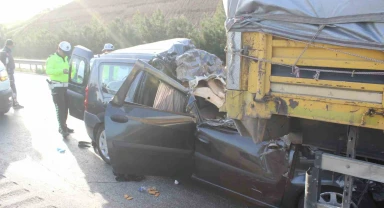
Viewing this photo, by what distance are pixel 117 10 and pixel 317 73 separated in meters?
46.4

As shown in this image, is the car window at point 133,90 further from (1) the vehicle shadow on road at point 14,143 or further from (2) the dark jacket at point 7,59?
(2) the dark jacket at point 7,59

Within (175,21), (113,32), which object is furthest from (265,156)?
(113,32)

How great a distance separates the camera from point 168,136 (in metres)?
4.50

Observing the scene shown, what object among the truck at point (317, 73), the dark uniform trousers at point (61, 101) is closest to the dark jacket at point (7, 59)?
the dark uniform trousers at point (61, 101)

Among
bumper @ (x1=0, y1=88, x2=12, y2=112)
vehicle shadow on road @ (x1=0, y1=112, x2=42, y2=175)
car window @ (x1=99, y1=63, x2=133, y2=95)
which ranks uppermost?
car window @ (x1=99, y1=63, x2=133, y2=95)

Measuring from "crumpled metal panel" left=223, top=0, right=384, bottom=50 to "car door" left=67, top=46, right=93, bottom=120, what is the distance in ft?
16.2

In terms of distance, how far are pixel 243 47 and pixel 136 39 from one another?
72.9 feet

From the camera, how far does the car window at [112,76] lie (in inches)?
228

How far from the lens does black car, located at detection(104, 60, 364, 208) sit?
4.16 m

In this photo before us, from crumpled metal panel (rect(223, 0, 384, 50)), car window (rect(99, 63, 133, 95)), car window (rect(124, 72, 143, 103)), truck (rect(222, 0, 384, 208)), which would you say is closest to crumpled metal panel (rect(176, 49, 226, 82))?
car window (rect(124, 72, 143, 103))

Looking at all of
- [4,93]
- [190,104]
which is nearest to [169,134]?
[190,104]

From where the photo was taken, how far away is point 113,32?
26000mm

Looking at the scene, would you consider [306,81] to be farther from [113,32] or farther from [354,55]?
[113,32]

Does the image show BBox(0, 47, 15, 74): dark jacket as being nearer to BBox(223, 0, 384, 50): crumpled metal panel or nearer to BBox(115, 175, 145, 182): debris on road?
BBox(115, 175, 145, 182): debris on road
